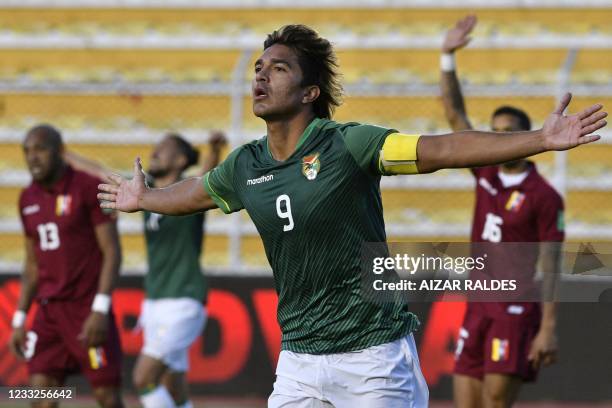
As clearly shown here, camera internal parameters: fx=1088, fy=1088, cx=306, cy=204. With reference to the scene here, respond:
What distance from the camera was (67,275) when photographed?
8.45 m

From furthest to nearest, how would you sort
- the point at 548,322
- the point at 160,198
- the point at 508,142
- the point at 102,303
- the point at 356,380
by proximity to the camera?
the point at 102,303 < the point at 548,322 < the point at 160,198 < the point at 356,380 < the point at 508,142

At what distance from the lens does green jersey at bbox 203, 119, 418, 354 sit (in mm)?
4746

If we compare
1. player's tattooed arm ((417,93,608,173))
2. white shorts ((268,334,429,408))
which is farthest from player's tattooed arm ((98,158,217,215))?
player's tattooed arm ((417,93,608,173))

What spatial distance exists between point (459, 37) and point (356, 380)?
14.5ft

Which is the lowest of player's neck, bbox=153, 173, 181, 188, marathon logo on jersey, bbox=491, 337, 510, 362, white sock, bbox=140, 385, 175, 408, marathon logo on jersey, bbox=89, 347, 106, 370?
white sock, bbox=140, 385, 175, 408

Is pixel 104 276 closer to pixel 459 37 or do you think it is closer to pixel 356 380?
pixel 459 37

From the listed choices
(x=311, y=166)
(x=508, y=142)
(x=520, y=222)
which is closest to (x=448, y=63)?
(x=520, y=222)

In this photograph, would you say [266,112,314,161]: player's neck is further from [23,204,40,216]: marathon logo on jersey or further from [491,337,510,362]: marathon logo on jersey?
[23,204,40,216]: marathon logo on jersey

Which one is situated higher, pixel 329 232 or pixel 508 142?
pixel 508 142

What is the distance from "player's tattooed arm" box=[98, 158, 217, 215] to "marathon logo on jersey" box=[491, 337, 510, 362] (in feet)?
10.2

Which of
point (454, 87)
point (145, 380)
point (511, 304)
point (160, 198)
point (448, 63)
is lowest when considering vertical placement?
point (145, 380)

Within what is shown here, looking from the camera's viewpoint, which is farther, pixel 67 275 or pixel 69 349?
pixel 67 275

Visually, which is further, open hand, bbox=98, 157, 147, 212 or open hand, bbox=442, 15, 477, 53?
open hand, bbox=442, 15, 477, 53

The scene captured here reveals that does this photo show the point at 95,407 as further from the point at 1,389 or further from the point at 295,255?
the point at 295,255
